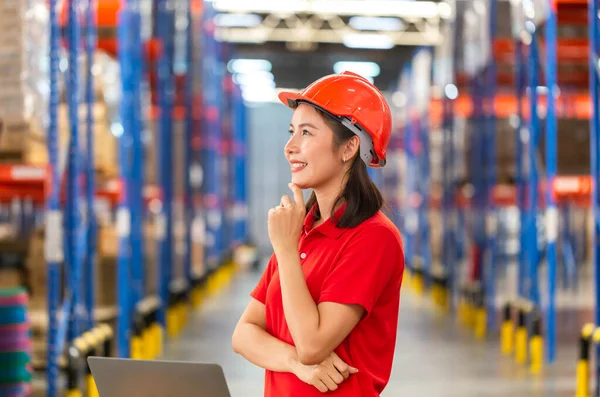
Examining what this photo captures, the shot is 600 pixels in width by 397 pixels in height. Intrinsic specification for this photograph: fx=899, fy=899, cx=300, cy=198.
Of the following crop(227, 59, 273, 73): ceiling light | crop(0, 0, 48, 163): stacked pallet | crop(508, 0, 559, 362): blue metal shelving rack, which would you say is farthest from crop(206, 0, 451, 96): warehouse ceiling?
crop(0, 0, 48, 163): stacked pallet

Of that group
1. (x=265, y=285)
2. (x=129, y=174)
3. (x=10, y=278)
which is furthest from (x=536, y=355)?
(x=265, y=285)

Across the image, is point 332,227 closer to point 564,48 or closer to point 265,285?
point 265,285

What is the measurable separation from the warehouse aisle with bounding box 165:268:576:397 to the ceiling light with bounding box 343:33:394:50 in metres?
14.4

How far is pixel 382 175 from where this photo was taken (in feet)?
79.7

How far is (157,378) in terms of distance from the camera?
80.8 inches

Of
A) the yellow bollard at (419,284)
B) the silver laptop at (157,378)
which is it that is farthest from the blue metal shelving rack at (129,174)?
the yellow bollard at (419,284)

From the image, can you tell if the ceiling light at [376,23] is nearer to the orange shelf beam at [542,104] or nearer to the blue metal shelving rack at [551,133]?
the orange shelf beam at [542,104]

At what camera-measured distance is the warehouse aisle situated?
7355 mm

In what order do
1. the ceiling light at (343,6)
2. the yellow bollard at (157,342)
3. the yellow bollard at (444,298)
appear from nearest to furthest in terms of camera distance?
the yellow bollard at (157,342) → the yellow bollard at (444,298) → the ceiling light at (343,6)

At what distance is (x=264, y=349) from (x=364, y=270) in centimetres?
34

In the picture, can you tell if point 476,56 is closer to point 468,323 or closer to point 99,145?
point 468,323

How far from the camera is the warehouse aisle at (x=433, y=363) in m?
7.36

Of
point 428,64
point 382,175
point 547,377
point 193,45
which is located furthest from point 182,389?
point 382,175

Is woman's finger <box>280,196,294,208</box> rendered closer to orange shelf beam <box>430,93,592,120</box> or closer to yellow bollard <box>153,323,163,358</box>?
yellow bollard <box>153,323,163,358</box>
